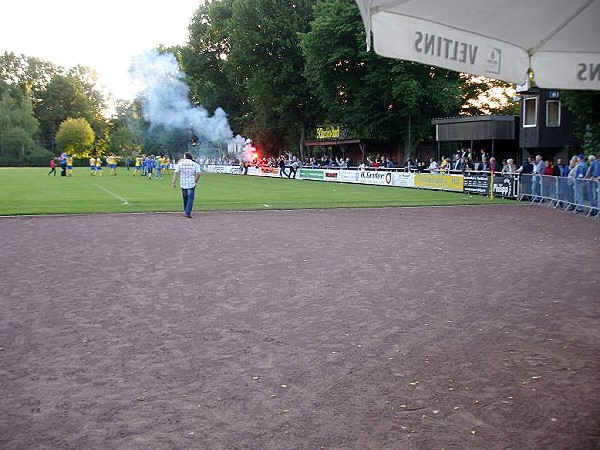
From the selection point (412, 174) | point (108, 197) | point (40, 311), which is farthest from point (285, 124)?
point (40, 311)

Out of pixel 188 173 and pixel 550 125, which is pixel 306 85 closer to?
pixel 550 125

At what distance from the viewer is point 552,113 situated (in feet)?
132

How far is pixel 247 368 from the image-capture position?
6125 millimetres

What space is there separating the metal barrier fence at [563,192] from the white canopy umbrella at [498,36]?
17.0 metres

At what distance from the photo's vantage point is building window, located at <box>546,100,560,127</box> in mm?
39969

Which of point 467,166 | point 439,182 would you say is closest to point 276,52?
point 439,182

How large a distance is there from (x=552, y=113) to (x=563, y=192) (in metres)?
17.9

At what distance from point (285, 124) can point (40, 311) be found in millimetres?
59158

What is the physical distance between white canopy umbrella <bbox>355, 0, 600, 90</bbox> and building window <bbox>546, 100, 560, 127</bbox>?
37.1 m

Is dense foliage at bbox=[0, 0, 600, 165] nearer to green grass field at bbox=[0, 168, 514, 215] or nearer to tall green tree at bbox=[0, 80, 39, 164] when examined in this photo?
green grass field at bbox=[0, 168, 514, 215]

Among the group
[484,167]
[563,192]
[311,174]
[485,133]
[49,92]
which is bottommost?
[563,192]

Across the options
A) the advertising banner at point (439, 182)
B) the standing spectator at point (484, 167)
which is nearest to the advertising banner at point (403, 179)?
the advertising banner at point (439, 182)

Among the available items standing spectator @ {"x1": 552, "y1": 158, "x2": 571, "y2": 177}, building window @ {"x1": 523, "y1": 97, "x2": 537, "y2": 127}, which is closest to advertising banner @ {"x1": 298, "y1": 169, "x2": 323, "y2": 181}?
building window @ {"x1": 523, "y1": 97, "x2": 537, "y2": 127}

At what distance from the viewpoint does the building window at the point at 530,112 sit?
40906 millimetres
